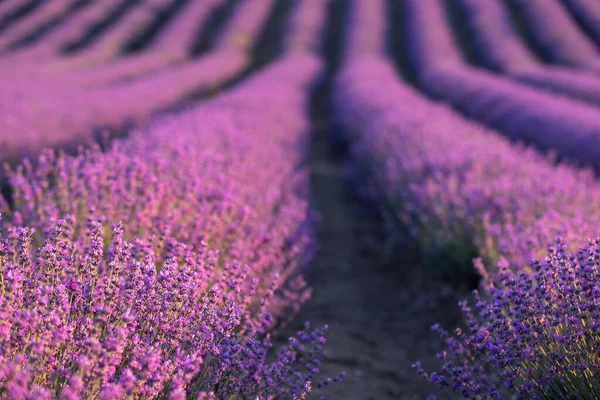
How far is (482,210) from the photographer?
12.9 ft

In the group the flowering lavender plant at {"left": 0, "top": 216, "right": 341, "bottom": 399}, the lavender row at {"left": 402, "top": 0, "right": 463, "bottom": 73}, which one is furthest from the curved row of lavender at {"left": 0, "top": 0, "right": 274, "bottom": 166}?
the lavender row at {"left": 402, "top": 0, "right": 463, "bottom": 73}

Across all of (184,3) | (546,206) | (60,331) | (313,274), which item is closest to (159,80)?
(313,274)

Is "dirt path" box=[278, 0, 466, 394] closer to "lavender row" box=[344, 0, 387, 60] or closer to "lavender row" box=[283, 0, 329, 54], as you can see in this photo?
"lavender row" box=[344, 0, 387, 60]

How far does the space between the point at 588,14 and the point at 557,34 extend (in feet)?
9.81

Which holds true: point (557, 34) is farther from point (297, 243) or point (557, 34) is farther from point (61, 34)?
point (297, 243)

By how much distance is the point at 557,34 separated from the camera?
18.5 m

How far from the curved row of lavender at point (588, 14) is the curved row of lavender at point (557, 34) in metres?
0.25

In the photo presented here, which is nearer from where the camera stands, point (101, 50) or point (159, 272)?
point (159, 272)

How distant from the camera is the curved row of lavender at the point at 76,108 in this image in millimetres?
5547

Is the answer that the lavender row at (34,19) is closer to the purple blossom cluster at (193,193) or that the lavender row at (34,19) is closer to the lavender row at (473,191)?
the purple blossom cluster at (193,193)

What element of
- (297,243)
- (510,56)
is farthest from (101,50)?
(297,243)

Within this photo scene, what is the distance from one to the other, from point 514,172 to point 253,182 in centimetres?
205

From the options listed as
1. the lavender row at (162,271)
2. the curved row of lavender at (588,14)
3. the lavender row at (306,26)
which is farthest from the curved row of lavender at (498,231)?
the curved row of lavender at (588,14)

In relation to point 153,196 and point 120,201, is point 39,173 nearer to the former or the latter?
point 120,201
